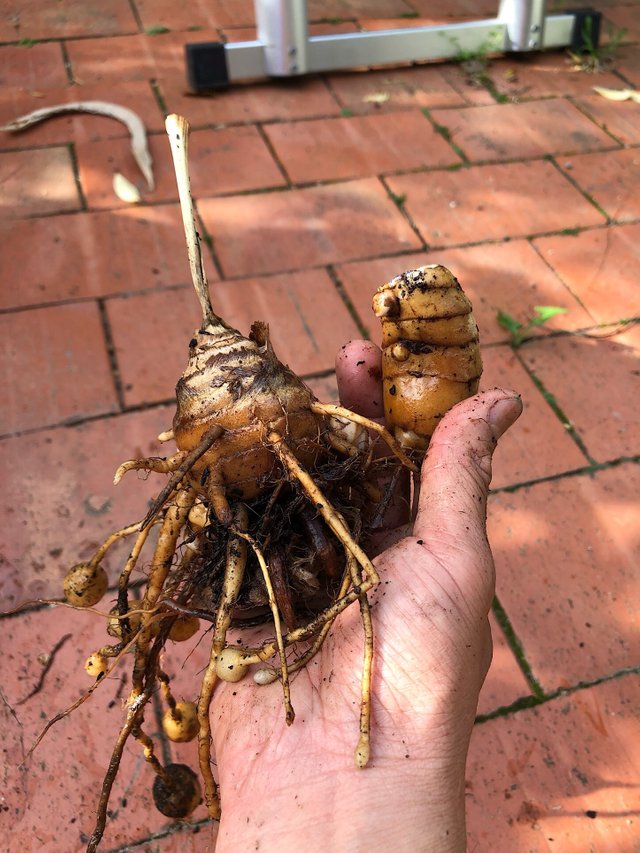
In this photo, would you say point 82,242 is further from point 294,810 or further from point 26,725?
point 294,810

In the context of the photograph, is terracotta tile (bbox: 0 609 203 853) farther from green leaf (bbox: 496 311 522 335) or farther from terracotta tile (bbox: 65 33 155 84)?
terracotta tile (bbox: 65 33 155 84)

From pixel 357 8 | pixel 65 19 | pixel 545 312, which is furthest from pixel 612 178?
pixel 65 19

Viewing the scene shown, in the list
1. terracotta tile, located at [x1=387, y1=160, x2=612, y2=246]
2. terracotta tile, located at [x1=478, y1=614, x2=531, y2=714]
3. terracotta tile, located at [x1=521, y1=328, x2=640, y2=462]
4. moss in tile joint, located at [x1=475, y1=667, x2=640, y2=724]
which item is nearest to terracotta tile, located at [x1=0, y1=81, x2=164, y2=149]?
terracotta tile, located at [x1=387, y1=160, x2=612, y2=246]

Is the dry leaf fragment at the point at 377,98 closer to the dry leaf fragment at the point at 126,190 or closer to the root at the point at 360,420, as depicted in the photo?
the dry leaf fragment at the point at 126,190

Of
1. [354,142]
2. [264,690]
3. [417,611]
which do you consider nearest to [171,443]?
[264,690]

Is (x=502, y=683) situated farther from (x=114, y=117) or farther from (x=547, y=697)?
(x=114, y=117)
